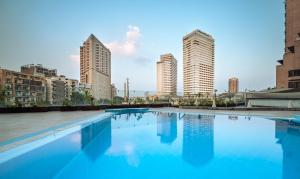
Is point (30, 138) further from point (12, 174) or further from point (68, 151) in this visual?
point (12, 174)

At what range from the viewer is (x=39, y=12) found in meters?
11.8

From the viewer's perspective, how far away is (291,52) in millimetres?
22172

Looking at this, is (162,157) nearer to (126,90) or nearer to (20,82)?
(126,90)

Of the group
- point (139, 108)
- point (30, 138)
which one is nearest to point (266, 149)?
point (30, 138)

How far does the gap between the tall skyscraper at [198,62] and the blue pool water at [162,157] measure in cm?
5982

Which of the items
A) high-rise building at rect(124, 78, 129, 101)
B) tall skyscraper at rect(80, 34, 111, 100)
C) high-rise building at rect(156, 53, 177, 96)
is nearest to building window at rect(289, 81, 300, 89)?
high-rise building at rect(124, 78, 129, 101)

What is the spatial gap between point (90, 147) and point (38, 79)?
44258 mm

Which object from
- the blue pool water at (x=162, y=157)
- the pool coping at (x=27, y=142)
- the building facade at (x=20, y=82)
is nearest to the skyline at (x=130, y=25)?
the building facade at (x=20, y=82)

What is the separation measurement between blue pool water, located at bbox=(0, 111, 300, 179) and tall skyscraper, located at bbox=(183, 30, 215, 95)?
59.8m

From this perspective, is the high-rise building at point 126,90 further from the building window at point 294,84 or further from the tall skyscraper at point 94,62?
the tall skyscraper at point 94,62

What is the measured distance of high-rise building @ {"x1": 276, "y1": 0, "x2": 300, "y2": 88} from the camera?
2109 centimetres

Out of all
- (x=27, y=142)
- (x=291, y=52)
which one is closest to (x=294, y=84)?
(x=291, y=52)

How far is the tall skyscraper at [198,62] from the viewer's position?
215ft

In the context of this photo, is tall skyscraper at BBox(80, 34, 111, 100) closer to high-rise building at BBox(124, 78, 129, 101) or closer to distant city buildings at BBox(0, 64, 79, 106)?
distant city buildings at BBox(0, 64, 79, 106)
